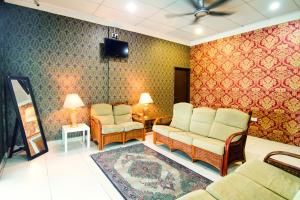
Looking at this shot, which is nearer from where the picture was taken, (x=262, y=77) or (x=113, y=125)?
(x=113, y=125)

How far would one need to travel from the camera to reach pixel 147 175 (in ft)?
8.89

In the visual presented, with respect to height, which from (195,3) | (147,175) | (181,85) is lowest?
(147,175)

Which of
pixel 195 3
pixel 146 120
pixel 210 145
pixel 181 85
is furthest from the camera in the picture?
pixel 181 85

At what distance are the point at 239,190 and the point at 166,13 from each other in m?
3.93

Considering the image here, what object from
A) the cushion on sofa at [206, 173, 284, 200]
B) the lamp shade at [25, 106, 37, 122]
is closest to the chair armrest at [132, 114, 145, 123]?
the lamp shade at [25, 106, 37, 122]

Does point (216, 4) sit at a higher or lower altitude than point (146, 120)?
higher

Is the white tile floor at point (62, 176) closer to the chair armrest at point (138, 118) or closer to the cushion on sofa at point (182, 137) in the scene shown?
the cushion on sofa at point (182, 137)

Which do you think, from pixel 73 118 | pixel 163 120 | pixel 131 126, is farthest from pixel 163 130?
pixel 73 118

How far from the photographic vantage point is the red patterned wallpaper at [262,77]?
4.24 metres

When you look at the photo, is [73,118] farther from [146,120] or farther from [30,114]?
[146,120]

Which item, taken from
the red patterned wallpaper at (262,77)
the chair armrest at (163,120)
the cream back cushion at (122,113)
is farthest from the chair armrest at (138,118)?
the red patterned wallpaper at (262,77)

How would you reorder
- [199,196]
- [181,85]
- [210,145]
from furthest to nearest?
[181,85] → [210,145] → [199,196]

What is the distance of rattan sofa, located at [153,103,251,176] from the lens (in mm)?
2814

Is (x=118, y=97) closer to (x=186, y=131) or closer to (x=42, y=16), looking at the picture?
(x=186, y=131)
